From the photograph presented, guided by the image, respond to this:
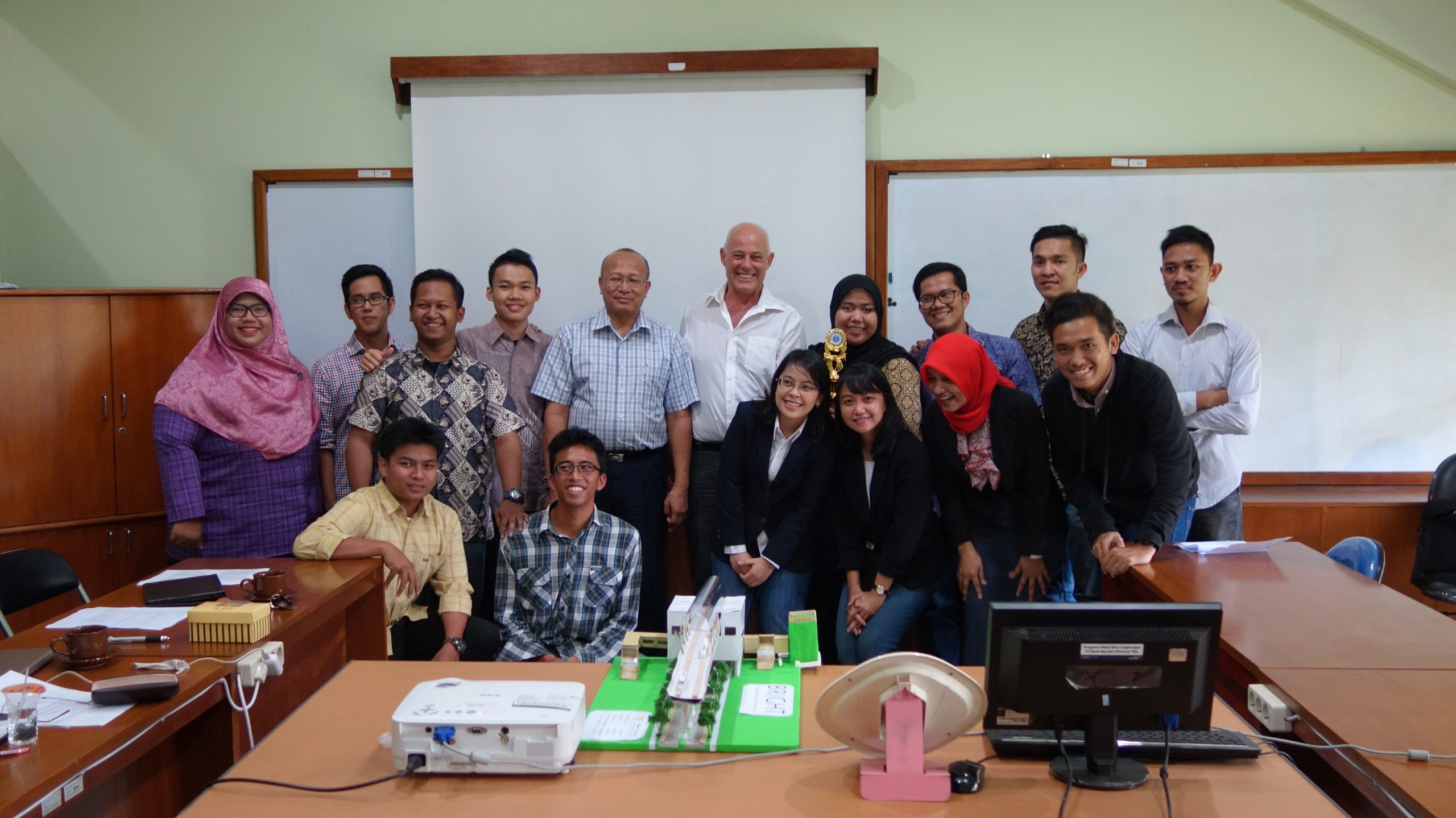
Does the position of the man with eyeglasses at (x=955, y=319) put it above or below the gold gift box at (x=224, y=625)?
above

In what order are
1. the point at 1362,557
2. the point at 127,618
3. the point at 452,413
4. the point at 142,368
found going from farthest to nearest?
the point at 142,368 < the point at 452,413 < the point at 1362,557 < the point at 127,618

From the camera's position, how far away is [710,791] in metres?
1.58

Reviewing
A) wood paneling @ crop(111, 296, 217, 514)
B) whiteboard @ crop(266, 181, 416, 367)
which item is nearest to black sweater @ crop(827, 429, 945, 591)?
whiteboard @ crop(266, 181, 416, 367)

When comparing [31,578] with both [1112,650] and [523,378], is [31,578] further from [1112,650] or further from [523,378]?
[1112,650]

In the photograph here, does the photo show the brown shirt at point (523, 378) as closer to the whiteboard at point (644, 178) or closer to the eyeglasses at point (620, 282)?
the eyeglasses at point (620, 282)

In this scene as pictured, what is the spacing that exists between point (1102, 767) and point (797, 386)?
5.18 ft

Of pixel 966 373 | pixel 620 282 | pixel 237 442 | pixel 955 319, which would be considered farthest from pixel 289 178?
pixel 966 373

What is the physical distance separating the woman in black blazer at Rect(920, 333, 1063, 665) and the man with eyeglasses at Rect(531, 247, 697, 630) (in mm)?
898

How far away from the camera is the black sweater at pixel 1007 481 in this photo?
287 centimetres

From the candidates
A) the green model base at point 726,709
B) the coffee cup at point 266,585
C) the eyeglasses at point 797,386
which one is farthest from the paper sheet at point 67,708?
the eyeglasses at point 797,386

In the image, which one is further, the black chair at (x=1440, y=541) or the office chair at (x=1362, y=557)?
the black chair at (x=1440, y=541)

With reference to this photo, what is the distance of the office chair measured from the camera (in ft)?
9.28

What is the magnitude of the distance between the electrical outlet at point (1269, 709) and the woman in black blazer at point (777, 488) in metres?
1.38

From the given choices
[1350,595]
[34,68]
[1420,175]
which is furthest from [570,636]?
[1420,175]
